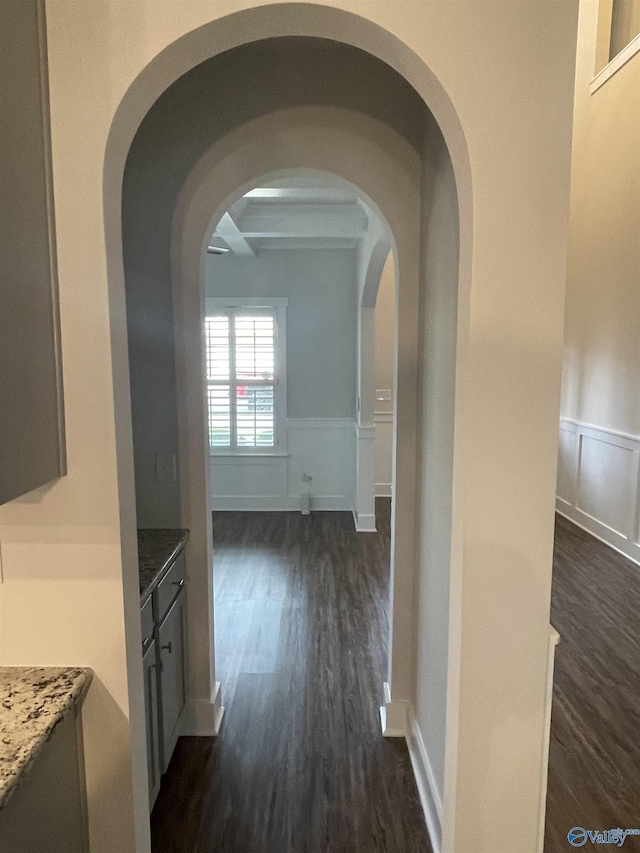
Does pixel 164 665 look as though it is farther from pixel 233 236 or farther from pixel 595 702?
pixel 233 236

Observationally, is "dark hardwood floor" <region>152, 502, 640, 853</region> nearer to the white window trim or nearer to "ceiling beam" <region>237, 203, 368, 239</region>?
the white window trim

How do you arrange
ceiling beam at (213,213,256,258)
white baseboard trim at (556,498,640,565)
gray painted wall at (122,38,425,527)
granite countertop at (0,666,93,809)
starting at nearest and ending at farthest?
granite countertop at (0,666,93,809) < gray painted wall at (122,38,425,527) < ceiling beam at (213,213,256,258) < white baseboard trim at (556,498,640,565)

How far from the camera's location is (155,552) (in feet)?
6.93

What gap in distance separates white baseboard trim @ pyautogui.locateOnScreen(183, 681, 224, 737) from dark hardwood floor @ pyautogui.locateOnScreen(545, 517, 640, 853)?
142 centimetres

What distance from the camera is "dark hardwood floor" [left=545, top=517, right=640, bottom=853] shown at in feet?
7.07

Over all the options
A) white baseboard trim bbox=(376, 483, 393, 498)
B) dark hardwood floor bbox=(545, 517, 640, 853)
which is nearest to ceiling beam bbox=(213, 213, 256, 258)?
white baseboard trim bbox=(376, 483, 393, 498)

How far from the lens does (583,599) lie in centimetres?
390

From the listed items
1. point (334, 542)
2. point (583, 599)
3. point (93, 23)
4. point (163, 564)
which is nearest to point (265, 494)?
point (334, 542)

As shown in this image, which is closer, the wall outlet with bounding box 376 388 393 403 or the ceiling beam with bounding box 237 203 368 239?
the ceiling beam with bounding box 237 203 368 239

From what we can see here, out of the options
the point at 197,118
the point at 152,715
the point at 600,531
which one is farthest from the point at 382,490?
the point at 197,118

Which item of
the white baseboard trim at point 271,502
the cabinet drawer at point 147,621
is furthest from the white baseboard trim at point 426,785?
the white baseboard trim at point 271,502

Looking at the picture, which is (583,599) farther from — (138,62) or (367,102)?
(138,62)

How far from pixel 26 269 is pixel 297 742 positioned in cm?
227

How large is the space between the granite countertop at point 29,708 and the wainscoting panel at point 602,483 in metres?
4.25
